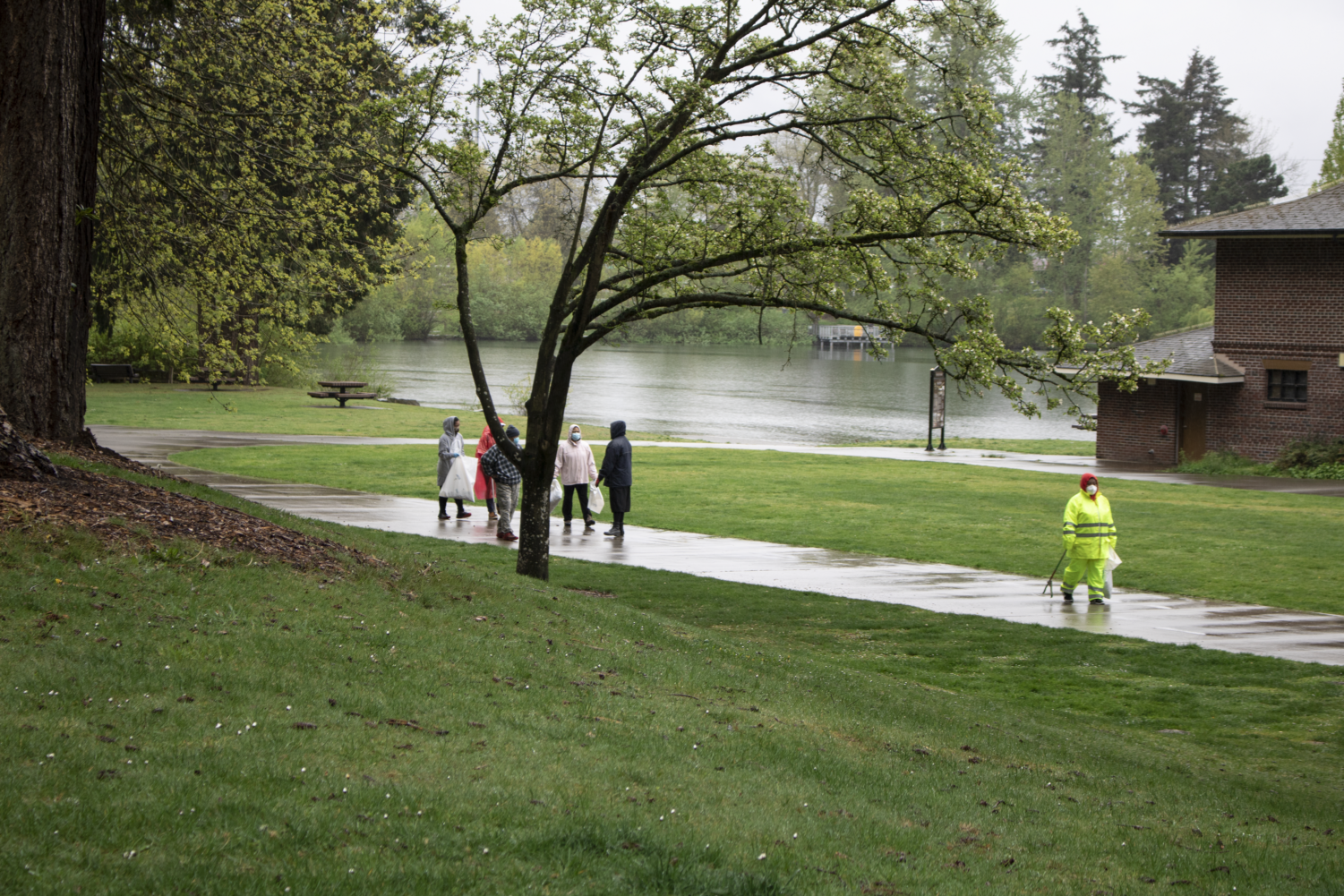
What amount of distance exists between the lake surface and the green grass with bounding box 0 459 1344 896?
1165 inches

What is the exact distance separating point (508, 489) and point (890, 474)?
1406cm

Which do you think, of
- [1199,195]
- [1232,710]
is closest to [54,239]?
[1232,710]

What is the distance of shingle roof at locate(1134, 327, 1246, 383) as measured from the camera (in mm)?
33656

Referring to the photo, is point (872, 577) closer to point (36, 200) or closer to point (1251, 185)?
point (36, 200)

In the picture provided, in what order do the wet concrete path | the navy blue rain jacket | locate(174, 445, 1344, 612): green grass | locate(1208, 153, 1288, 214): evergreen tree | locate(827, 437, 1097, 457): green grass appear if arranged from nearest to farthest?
the wet concrete path
locate(174, 445, 1344, 612): green grass
the navy blue rain jacket
locate(827, 437, 1097, 457): green grass
locate(1208, 153, 1288, 214): evergreen tree

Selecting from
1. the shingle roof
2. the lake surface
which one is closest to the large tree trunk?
the lake surface

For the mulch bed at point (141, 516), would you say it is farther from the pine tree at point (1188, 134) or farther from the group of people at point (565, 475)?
the pine tree at point (1188, 134)

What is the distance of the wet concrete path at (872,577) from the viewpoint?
12961 millimetres

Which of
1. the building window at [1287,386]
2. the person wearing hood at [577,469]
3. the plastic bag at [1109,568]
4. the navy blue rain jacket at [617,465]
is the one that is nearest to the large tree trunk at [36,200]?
the navy blue rain jacket at [617,465]

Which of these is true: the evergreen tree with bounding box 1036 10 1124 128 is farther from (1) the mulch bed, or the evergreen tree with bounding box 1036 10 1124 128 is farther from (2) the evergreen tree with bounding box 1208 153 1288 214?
(1) the mulch bed

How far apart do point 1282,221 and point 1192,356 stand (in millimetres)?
4734

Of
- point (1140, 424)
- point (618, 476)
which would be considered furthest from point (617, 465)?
point (1140, 424)

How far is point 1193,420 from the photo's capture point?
34.9 metres

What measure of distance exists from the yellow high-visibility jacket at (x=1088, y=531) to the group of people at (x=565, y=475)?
260 inches
